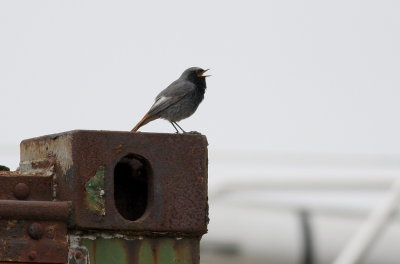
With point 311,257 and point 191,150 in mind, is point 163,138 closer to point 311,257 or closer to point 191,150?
point 191,150

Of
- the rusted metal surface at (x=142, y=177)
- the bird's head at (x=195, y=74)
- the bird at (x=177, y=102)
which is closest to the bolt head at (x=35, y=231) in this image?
the rusted metal surface at (x=142, y=177)

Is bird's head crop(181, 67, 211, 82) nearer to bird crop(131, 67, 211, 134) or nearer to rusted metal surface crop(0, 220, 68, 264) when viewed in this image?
bird crop(131, 67, 211, 134)

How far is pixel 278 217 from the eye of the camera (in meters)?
16.8

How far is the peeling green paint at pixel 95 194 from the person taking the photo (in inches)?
165

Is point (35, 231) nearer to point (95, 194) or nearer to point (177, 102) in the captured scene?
point (95, 194)

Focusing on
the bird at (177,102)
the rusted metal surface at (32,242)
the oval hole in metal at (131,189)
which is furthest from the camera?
the bird at (177,102)

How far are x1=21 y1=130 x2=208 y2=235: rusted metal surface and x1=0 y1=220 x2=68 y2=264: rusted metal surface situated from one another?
8 centimetres

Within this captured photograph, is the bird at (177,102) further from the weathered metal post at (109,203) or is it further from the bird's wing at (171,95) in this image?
the weathered metal post at (109,203)

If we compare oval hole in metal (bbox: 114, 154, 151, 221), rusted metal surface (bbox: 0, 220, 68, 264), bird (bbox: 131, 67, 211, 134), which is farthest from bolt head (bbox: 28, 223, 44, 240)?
bird (bbox: 131, 67, 211, 134)

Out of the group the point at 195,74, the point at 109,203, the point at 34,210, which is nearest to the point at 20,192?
the point at 34,210

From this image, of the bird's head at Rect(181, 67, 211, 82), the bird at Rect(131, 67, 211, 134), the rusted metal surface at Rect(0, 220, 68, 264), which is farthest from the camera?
the bird's head at Rect(181, 67, 211, 82)

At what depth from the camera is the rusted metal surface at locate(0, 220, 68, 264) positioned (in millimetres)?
4078

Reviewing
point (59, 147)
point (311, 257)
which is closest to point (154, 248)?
point (59, 147)

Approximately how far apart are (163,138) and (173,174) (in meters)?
0.11
